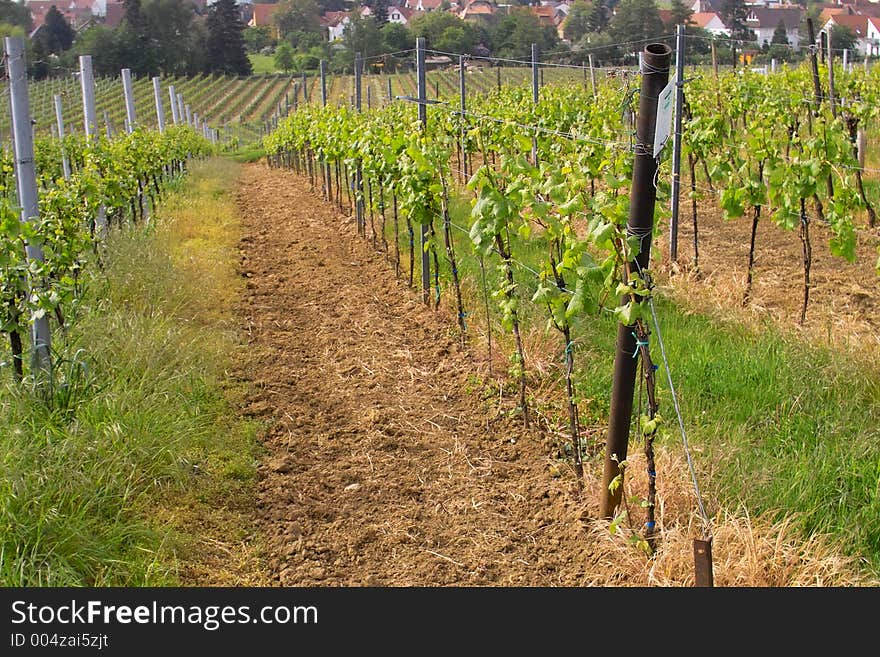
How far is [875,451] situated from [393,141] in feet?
15.2

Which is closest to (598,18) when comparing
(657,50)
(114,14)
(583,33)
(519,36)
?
(583,33)

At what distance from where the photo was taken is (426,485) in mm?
4707

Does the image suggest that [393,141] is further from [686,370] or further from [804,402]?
[804,402]

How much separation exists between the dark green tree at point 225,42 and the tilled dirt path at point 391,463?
66.9 meters

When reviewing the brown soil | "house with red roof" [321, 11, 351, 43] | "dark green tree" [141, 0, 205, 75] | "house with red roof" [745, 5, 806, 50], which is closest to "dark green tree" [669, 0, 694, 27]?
"house with red roof" [745, 5, 806, 50]

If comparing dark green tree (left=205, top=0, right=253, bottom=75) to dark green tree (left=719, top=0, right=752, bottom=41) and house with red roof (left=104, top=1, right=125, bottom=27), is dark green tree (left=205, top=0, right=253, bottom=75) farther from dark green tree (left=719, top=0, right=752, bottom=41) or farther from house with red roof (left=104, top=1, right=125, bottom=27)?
dark green tree (left=719, top=0, right=752, bottom=41)

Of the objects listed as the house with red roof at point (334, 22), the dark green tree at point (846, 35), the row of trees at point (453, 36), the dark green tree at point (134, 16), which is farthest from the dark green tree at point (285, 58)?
the dark green tree at point (846, 35)

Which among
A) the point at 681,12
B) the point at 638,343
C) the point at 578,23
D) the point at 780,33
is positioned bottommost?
the point at 638,343

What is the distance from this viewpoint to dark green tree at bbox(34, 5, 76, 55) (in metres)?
60.1

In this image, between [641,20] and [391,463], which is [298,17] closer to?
[641,20]

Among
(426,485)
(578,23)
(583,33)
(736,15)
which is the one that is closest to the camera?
(426,485)

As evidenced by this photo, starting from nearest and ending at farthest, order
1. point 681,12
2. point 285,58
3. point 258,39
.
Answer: point 681,12 → point 285,58 → point 258,39

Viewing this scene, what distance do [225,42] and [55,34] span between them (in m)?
13.1

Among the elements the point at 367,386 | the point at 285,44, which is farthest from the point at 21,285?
the point at 285,44
